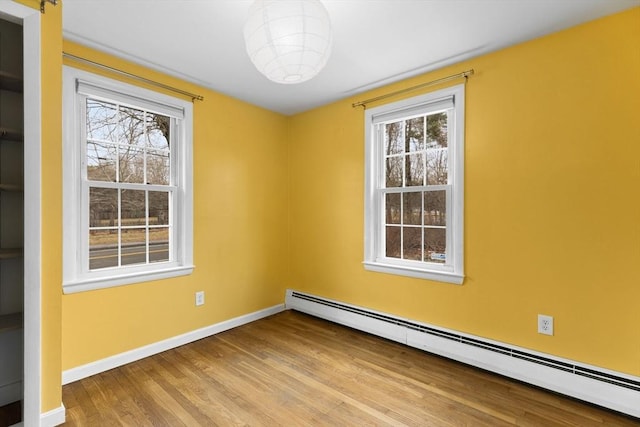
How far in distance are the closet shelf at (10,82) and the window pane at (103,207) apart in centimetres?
81

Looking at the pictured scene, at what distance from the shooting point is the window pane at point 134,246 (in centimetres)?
267

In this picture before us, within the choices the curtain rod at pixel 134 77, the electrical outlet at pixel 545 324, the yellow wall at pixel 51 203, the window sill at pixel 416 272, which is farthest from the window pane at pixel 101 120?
the electrical outlet at pixel 545 324

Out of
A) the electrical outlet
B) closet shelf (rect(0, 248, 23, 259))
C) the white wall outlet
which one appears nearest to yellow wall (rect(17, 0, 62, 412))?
closet shelf (rect(0, 248, 23, 259))

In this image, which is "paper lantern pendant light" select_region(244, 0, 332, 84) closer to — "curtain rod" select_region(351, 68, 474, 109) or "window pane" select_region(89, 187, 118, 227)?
"curtain rod" select_region(351, 68, 474, 109)

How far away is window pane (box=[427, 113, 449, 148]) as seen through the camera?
282cm

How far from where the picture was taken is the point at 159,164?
290cm

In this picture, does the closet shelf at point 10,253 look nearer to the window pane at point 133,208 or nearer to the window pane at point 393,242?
the window pane at point 133,208

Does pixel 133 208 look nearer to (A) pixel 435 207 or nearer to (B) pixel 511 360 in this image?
(A) pixel 435 207

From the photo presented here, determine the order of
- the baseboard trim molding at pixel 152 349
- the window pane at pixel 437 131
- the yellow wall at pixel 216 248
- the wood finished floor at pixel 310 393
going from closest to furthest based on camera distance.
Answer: the wood finished floor at pixel 310 393, the baseboard trim molding at pixel 152 349, the yellow wall at pixel 216 248, the window pane at pixel 437 131

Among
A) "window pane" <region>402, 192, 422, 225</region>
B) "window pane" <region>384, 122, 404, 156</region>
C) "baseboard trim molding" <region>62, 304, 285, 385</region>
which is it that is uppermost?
"window pane" <region>384, 122, 404, 156</region>

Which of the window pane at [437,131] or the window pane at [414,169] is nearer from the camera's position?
the window pane at [437,131]

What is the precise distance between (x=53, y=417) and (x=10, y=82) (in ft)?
6.68

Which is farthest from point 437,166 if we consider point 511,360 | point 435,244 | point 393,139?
point 511,360

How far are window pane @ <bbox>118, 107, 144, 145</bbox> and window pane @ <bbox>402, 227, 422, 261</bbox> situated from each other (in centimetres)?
266
